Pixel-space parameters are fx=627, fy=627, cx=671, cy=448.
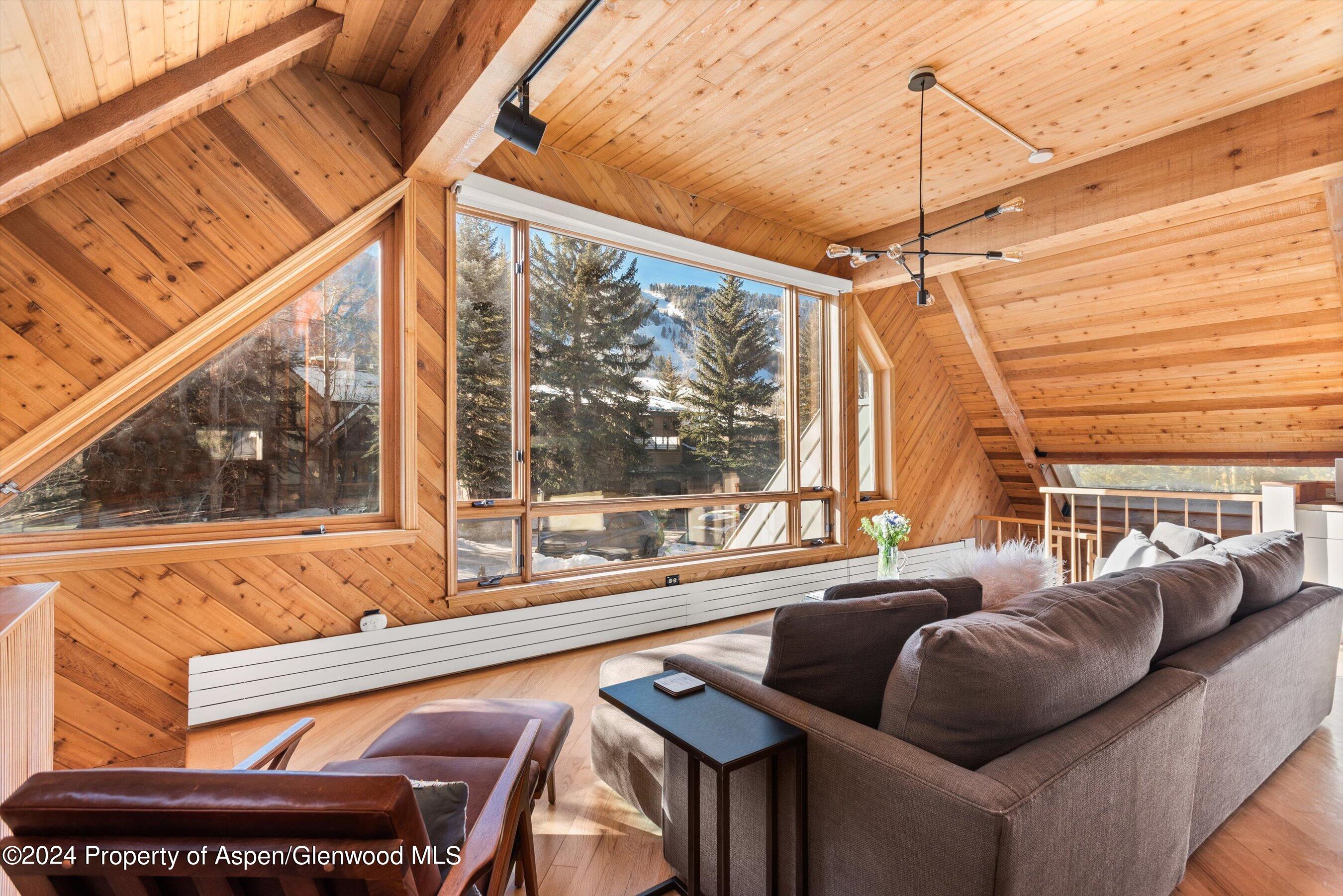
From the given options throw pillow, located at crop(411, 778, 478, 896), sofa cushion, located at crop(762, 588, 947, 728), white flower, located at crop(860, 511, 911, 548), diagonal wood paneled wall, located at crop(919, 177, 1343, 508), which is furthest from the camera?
diagonal wood paneled wall, located at crop(919, 177, 1343, 508)

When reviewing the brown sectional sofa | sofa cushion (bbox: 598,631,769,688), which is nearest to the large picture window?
sofa cushion (bbox: 598,631,769,688)

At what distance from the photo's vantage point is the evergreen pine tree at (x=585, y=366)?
12.2 feet

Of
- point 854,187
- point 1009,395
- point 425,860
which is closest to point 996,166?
point 854,187

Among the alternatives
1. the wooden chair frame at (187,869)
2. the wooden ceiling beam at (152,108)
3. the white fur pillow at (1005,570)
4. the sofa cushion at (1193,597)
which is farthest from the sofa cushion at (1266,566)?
the wooden ceiling beam at (152,108)

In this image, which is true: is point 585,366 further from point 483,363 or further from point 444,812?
point 444,812

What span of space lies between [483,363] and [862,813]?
2.91 m

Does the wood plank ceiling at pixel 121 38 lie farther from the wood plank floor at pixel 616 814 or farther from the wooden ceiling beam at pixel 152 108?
the wood plank floor at pixel 616 814

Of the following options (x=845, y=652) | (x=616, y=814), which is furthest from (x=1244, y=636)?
(x=616, y=814)

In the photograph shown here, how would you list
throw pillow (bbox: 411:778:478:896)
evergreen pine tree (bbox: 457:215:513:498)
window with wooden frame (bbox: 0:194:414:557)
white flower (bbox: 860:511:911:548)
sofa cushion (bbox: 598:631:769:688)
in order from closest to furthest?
throw pillow (bbox: 411:778:478:896) < sofa cushion (bbox: 598:631:769:688) < window with wooden frame (bbox: 0:194:414:557) < white flower (bbox: 860:511:911:548) < evergreen pine tree (bbox: 457:215:513:498)

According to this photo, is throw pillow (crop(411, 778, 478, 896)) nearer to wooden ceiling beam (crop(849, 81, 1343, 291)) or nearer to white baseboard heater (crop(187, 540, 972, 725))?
white baseboard heater (crop(187, 540, 972, 725))

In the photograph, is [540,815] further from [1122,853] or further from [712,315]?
[712,315]

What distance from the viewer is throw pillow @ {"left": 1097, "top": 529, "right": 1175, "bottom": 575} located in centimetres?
284

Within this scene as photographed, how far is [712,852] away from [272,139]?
333 centimetres

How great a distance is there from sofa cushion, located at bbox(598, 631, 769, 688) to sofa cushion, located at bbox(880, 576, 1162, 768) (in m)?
0.72
